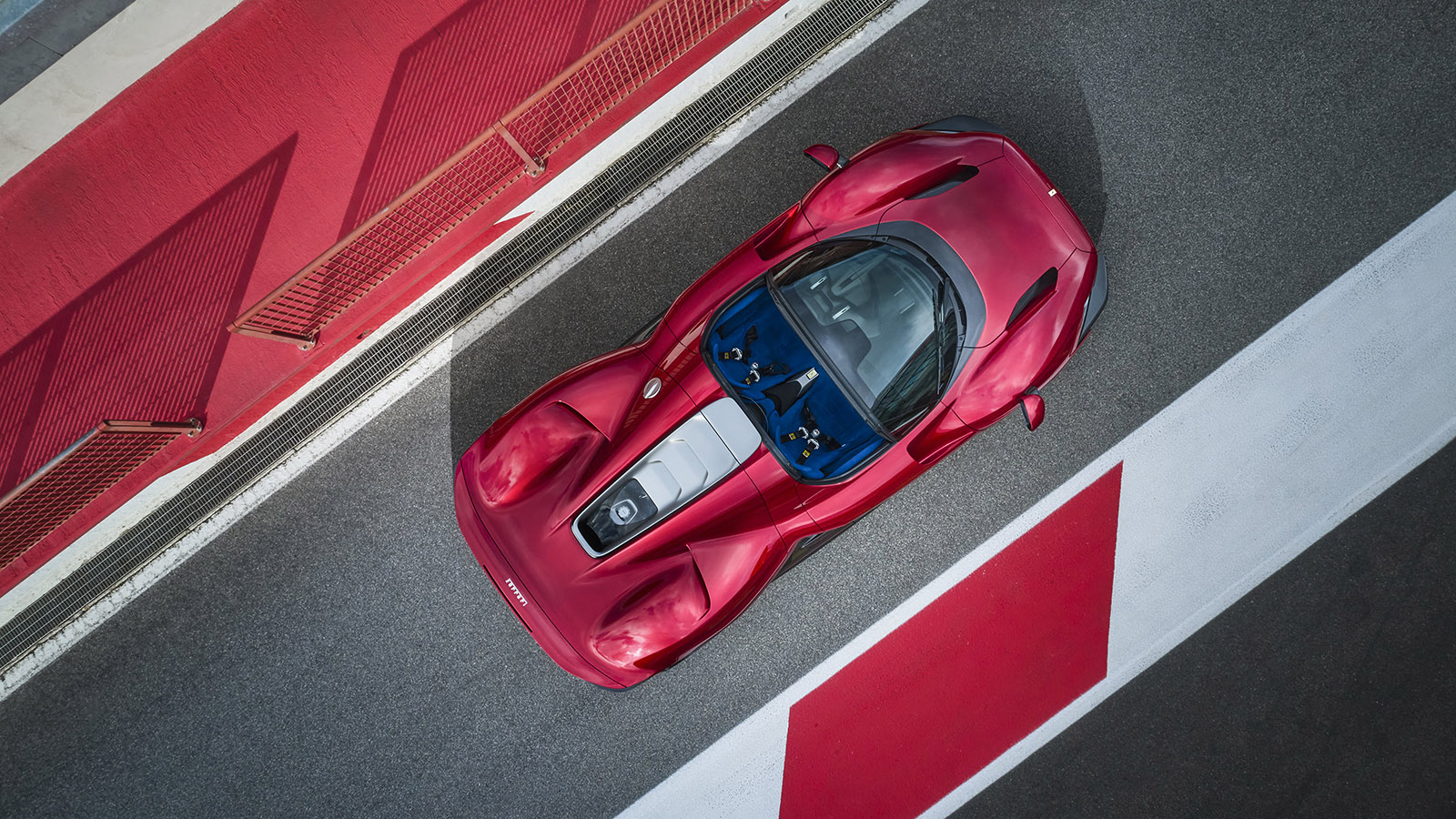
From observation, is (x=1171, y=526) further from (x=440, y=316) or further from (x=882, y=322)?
(x=440, y=316)

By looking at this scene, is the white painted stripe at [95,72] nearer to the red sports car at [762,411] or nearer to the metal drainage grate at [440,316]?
the metal drainage grate at [440,316]

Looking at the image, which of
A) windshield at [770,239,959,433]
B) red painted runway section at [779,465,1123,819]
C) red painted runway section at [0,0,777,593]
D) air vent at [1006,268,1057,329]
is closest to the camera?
windshield at [770,239,959,433]

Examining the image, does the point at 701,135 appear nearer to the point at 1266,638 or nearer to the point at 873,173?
the point at 873,173

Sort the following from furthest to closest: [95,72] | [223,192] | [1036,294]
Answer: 1. [223,192]
2. [95,72]
3. [1036,294]

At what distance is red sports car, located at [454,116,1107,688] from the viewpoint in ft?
10.8

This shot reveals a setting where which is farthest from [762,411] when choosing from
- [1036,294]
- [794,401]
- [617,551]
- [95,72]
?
[95,72]

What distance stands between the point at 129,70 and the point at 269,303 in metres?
1.90

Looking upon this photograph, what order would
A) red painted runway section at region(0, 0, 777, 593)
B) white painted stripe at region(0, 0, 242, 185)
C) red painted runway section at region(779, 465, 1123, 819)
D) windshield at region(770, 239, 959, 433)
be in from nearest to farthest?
windshield at region(770, 239, 959, 433) < white painted stripe at region(0, 0, 242, 185) < red painted runway section at region(779, 465, 1123, 819) < red painted runway section at region(0, 0, 777, 593)

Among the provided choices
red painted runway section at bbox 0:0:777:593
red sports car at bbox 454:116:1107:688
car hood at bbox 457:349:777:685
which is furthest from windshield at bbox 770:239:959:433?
red painted runway section at bbox 0:0:777:593

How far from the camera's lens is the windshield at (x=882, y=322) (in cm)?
327

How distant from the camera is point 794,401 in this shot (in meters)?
3.31

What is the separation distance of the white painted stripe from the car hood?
3140 mm

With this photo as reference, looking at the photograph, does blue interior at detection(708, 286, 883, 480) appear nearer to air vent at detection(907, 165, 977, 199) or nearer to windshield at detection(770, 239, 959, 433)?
windshield at detection(770, 239, 959, 433)

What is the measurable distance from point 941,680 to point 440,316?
3.49 m
